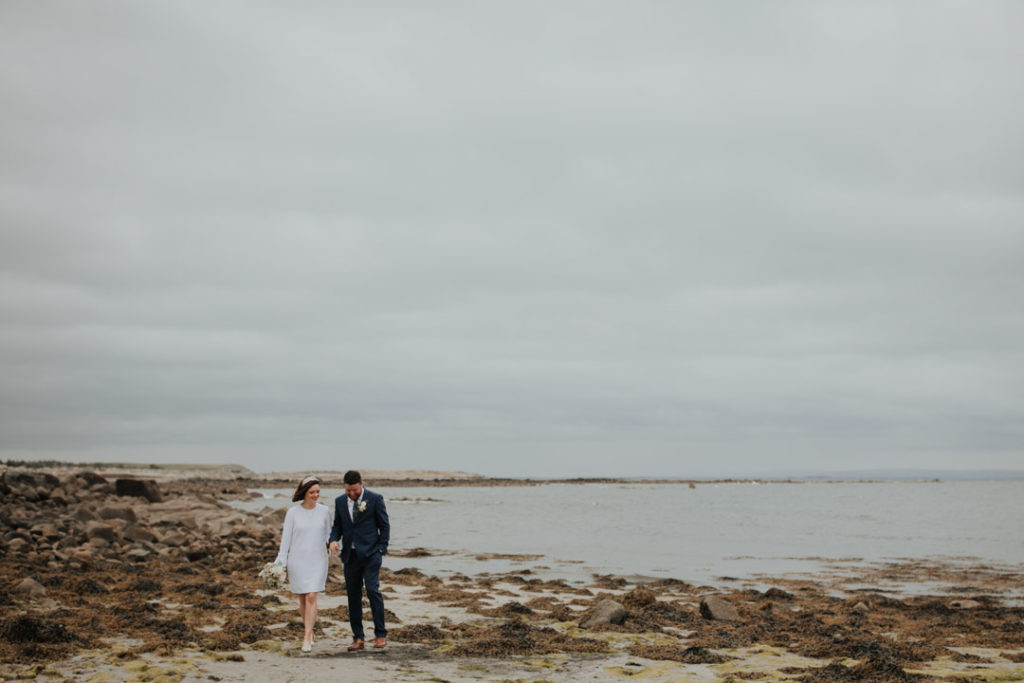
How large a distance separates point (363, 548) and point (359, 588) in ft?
2.14

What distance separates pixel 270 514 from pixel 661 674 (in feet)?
116

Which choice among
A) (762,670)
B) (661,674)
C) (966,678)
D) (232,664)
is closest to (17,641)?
(232,664)

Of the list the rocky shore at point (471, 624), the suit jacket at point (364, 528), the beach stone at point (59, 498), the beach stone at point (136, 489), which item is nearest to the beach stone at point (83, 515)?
the rocky shore at point (471, 624)

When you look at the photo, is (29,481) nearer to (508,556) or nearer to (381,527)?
(508,556)

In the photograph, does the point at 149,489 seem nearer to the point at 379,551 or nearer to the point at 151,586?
the point at 151,586

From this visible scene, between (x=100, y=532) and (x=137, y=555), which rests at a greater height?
(x=100, y=532)

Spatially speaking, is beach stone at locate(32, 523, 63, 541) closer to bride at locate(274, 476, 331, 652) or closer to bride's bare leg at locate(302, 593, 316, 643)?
bride at locate(274, 476, 331, 652)

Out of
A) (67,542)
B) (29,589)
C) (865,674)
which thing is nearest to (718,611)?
(865,674)

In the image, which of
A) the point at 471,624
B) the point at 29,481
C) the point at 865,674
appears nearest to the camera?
the point at 865,674

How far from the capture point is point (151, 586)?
16938 millimetres

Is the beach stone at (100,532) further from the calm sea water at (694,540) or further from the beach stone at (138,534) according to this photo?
the calm sea water at (694,540)

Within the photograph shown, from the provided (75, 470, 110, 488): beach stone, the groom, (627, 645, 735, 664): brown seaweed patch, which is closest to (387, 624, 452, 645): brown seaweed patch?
the groom

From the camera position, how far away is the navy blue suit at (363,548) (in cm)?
1127

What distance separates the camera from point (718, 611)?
15289mm
